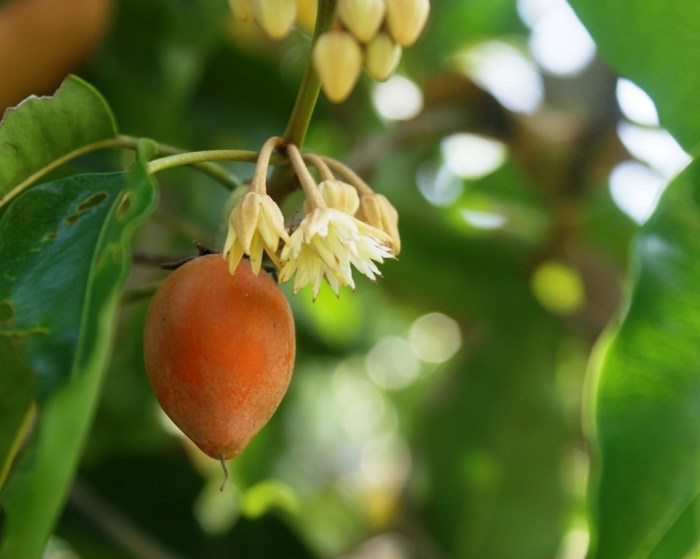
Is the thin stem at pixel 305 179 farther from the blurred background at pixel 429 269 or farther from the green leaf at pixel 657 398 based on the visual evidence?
the blurred background at pixel 429 269

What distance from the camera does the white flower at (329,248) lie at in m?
0.60

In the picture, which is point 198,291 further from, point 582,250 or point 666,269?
point 582,250

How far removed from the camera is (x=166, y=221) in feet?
3.85

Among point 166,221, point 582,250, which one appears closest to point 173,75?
point 166,221

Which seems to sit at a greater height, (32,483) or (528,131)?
(32,483)

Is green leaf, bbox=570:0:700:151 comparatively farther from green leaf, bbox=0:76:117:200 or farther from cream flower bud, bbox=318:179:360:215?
green leaf, bbox=0:76:117:200

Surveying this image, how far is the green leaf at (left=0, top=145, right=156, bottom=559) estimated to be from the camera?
0.51 meters

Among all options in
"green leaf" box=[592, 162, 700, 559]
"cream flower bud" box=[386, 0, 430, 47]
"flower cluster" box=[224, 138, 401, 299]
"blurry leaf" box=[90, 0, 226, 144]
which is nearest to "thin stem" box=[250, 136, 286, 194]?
"flower cluster" box=[224, 138, 401, 299]

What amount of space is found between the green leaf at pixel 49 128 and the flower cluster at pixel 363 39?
0.19 metres

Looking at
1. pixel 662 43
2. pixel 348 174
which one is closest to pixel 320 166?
→ pixel 348 174

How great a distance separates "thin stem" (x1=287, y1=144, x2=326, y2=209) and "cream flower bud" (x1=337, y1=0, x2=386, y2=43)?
83mm

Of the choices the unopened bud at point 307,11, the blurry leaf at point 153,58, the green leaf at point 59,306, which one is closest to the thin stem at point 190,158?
the green leaf at point 59,306

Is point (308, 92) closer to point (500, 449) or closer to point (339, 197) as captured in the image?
point (339, 197)

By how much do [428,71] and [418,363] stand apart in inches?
→ 29.0
